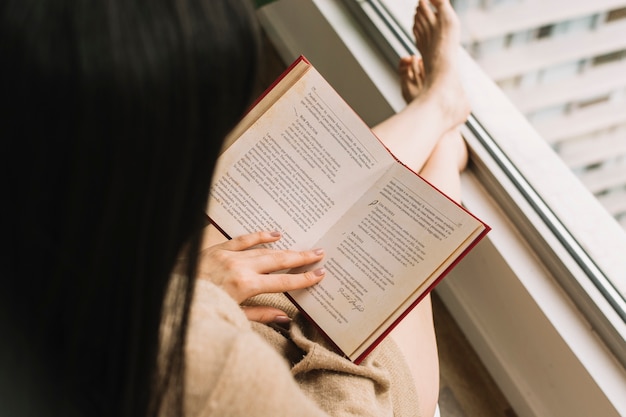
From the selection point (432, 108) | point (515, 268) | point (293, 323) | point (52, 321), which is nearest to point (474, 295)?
point (515, 268)

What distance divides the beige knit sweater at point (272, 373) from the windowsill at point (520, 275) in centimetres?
32

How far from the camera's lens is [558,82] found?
52.9 inches

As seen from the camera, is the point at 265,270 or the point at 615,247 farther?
the point at 615,247

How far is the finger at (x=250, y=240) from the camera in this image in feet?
2.53

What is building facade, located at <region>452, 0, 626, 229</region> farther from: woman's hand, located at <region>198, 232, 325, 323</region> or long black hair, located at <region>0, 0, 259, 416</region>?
long black hair, located at <region>0, 0, 259, 416</region>

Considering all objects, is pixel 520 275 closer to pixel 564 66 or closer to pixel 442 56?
pixel 442 56

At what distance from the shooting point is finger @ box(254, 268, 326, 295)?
2.46ft

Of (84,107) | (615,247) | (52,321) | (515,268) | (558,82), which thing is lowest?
(52,321)

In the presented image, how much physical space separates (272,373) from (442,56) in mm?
789

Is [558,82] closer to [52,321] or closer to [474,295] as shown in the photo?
[474,295]

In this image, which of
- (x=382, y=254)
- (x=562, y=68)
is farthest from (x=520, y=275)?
(x=562, y=68)

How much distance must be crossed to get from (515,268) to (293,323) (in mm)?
404

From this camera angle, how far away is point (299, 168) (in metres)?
0.78

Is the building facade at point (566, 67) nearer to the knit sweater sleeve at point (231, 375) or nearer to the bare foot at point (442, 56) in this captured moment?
the bare foot at point (442, 56)
